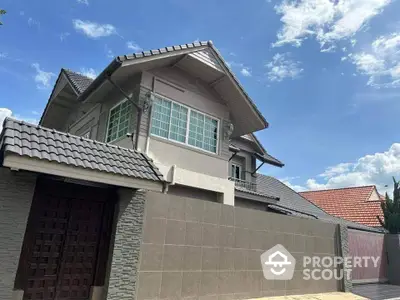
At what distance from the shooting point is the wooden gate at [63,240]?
4914mm

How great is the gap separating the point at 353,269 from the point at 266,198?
4749 millimetres

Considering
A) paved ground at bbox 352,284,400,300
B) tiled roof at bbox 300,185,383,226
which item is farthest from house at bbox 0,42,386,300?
tiled roof at bbox 300,185,383,226

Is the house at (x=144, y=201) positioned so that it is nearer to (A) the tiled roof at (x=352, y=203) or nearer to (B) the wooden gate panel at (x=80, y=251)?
(B) the wooden gate panel at (x=80, y=251)

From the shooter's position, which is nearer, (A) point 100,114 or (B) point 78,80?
(A) point 100,114

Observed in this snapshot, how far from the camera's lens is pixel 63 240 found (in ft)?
17.2

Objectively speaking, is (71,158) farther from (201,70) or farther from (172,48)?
(201,70)

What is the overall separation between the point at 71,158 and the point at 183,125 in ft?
16.9

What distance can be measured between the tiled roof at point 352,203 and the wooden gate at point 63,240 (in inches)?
729

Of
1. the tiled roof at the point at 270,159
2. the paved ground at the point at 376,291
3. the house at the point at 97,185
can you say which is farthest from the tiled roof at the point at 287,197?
the house at the point at 97,185

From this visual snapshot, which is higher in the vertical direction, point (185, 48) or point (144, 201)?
point (185, 48)

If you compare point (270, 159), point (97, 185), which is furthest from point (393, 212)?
point (97, 185)

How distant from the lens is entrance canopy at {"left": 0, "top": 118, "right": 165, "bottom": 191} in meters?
4.50

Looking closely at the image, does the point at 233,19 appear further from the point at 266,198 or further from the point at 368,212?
the point at 368,212

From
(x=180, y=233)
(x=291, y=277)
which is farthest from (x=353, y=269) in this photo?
(x=180, y=233)
